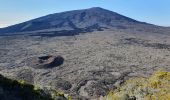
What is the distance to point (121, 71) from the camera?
159 ft

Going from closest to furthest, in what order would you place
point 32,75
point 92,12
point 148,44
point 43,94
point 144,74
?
point 43,94 → point 144,74 → point 32,75 → point 148,44 → point 92,12

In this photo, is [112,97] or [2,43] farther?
[2,43]

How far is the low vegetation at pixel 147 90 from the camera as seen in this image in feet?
32.9

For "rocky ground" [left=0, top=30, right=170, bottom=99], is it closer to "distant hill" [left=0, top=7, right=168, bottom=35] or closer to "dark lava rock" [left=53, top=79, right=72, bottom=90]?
"dark lava rock" [left=53, top=79, right=72, bottom=90]

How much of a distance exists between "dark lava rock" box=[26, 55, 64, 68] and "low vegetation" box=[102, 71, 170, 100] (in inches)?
1700

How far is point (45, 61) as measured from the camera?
185ft

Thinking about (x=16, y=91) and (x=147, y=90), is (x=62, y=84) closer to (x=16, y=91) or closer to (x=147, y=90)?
(x=147, y=90)

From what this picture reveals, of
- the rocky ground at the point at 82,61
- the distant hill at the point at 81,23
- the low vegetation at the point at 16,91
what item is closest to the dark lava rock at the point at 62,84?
the rocky ground at the point at 82,61

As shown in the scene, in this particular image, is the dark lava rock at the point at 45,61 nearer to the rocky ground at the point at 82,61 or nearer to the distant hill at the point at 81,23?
the rocky ground at the point at 82,61

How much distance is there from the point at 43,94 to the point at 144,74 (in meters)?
38.1

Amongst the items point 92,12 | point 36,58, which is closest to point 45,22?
point 92,12

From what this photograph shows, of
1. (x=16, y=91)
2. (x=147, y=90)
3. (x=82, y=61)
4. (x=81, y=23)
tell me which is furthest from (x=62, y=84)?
(x=81, y=23)

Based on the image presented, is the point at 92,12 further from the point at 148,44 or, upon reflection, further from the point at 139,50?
the point at 139,50

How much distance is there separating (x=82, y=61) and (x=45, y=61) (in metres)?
4.99
